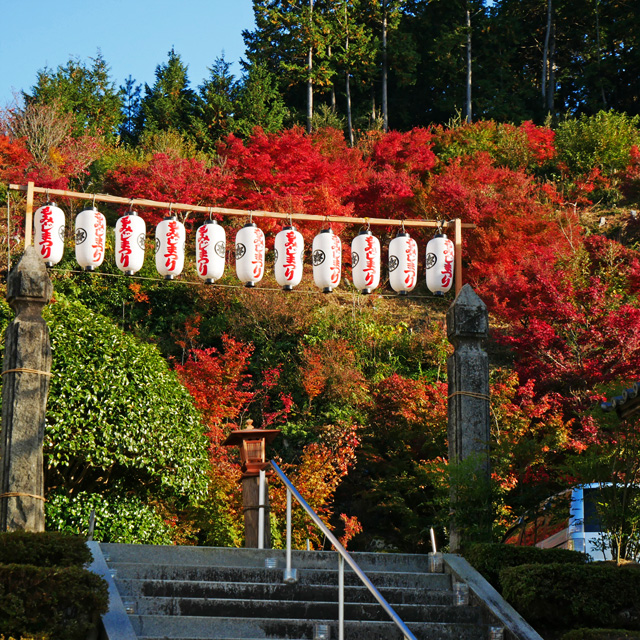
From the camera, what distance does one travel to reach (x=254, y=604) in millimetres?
6273

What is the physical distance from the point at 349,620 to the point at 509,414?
784 cm

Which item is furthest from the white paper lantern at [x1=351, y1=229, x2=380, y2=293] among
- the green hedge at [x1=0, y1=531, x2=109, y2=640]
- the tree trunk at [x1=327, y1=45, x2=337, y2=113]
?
the tree trunk at [x1=327, y1=45, x2=337, y2=113]

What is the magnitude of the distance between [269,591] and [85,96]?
27001 mm

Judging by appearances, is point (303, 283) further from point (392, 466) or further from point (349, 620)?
point (349, 620)

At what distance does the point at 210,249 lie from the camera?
449 inches

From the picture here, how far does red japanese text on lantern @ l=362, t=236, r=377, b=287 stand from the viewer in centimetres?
1180

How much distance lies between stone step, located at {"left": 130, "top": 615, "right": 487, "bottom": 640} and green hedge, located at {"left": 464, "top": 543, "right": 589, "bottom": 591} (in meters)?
0.97

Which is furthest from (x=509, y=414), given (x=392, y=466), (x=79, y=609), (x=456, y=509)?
(x=79, y=609)

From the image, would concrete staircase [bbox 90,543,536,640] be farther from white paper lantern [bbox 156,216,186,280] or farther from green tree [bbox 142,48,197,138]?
green tree [bbox 142,48,197,138]

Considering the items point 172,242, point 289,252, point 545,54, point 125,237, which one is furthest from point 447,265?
point 545,54

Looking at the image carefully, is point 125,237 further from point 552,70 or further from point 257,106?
point 552,70

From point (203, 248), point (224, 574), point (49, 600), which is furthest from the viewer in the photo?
point (203, 248)

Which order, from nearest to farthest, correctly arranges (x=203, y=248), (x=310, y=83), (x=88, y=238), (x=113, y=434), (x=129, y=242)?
(x=113, y=434)
(x=88, y=238)
(x=129, y=242)
(x=203, y=248)
(x=310, y=83)

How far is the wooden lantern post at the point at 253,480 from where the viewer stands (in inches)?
350
